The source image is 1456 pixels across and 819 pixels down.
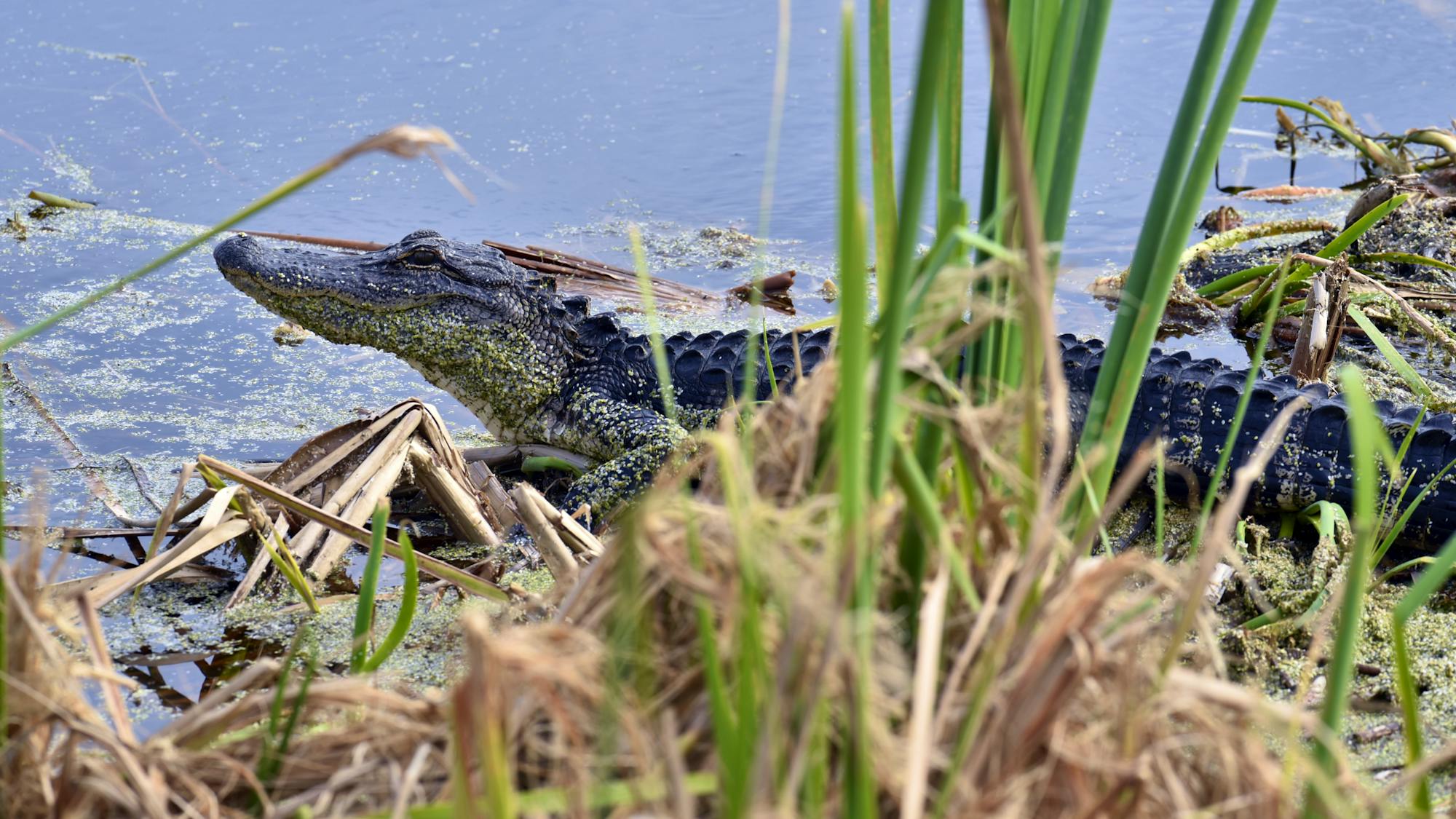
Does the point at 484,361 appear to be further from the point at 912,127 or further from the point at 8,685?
the point at 912,127

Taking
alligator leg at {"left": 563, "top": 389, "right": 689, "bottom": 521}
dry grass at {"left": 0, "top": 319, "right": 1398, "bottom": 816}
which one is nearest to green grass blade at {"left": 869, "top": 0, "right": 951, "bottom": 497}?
dry grass at {"left": 0, "top": 319, "right": 1398, "bottom": 816}

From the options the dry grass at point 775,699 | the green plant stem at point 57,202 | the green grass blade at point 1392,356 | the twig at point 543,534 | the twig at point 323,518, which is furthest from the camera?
the green plant stem at point 57,202

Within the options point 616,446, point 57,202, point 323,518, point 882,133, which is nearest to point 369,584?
point 323,518

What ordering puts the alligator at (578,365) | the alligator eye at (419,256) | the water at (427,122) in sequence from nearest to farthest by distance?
the alligator at (578,365) < the alligator eye at (419,256) < the water at (427,122)

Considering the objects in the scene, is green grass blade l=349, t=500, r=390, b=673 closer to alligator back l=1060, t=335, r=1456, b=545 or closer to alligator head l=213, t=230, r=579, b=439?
alligator back l=1060, t=335, r=1456, b=545

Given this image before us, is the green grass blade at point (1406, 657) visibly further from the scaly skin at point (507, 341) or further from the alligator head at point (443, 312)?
the alligator head at point (443, 312)

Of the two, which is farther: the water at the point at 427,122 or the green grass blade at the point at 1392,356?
the water at the point at 427,122

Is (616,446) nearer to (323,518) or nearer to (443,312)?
(443,312)

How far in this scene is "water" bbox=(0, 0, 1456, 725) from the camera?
4.25m

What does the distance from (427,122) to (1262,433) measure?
174 inches

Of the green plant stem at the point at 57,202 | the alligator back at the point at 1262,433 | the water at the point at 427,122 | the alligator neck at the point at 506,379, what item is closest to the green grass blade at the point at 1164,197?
the alligator back at the point at 1262,433

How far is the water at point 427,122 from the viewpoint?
13.9 ft

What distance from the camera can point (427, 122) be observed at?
6086mm

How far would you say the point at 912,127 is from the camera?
0.92 meters
